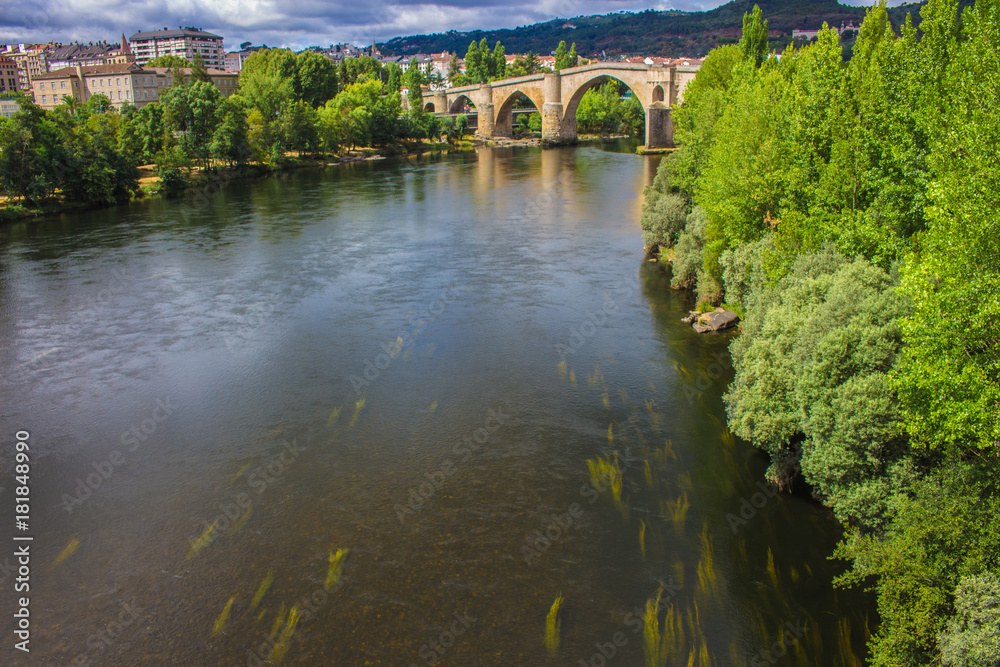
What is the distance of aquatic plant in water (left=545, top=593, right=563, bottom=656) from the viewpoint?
8.04m

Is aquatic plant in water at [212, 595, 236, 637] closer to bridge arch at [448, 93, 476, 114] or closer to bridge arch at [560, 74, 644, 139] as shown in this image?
bridge arch at [560, 74, 644, 139]

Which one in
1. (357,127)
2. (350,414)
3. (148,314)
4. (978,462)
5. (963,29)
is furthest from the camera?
(357,127)

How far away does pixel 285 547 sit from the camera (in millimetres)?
9828

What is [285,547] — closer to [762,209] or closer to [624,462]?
[624,462]

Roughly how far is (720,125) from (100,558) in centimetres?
1784

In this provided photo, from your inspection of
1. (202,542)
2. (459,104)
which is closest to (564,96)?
(459,104)

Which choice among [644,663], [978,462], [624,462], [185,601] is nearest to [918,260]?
[978,462]
